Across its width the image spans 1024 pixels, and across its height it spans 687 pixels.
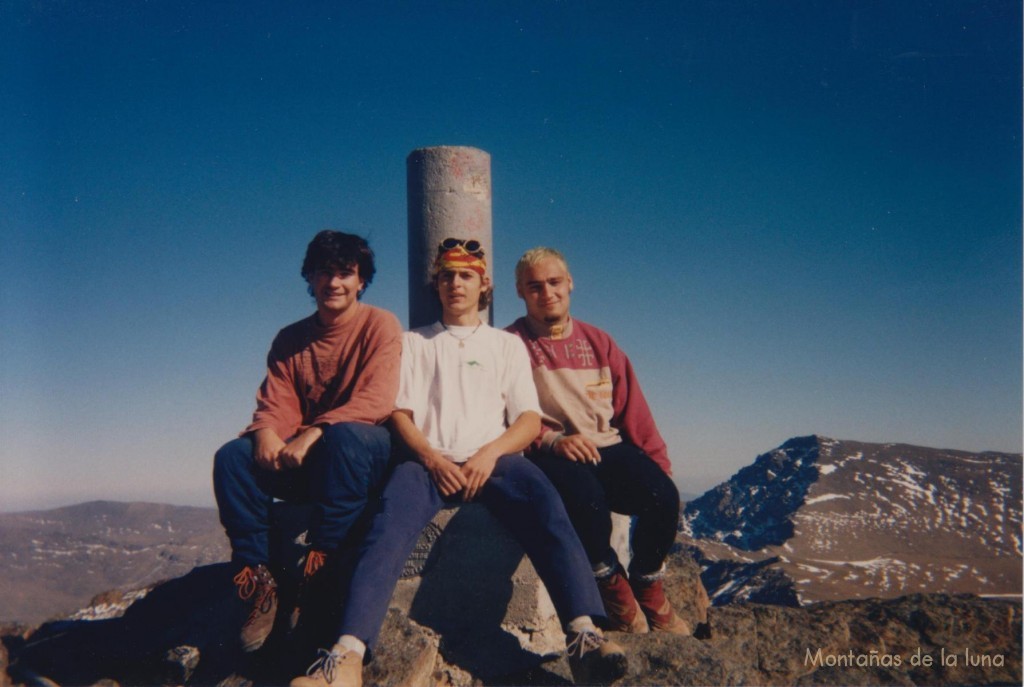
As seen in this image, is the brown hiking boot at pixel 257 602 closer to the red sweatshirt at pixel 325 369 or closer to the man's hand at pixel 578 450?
the red sweatshirt at pixel 325 369

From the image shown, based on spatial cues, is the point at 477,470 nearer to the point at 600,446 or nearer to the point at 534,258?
the point at 600,446

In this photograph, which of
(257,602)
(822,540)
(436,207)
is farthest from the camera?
(822,540)

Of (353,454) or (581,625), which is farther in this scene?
(353,454)

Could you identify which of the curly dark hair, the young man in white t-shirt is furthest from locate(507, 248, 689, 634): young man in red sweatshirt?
the curly dark hair

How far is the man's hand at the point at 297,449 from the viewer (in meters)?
3.94

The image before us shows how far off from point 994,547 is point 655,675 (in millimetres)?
166588

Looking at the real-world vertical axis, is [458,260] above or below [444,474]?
above

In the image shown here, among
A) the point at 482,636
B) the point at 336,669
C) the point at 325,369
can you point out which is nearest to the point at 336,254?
the point at 325,369

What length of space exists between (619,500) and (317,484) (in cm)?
205

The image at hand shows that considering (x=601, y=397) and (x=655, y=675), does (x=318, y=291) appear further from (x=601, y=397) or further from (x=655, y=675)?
(x=655, y=675)

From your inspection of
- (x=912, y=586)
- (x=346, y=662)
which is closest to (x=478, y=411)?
(x=346, y=662)

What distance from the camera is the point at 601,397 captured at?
4.91 metres

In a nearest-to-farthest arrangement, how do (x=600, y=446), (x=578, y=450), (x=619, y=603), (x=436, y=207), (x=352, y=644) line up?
(x=352, y=644)
(x=619, y=603)
(x=578, y=450)
(x=600, y=446)
(x=436, y=207)

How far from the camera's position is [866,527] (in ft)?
427
